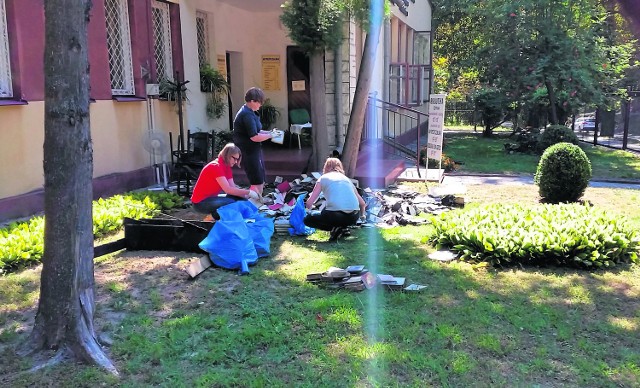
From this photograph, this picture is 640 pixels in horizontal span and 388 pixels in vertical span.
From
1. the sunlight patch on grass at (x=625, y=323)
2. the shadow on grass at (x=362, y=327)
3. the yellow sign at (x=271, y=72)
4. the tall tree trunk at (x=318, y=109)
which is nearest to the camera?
the shadow on grass at (x=362, y=327)

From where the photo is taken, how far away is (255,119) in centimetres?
Result: 682

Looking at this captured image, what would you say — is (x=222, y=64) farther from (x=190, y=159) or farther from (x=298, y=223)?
(x=298, y=223)

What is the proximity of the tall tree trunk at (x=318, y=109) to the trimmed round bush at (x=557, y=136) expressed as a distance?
787cm

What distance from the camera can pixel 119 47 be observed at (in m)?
8.54

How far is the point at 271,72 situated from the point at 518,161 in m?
6.66

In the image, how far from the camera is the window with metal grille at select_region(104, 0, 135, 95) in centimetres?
833

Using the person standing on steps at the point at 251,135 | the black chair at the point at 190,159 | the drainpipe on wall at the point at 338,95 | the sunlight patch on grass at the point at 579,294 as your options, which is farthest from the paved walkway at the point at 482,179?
the sunlight patch on grass at the point at 579,294

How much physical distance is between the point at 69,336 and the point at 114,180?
5.27 meters

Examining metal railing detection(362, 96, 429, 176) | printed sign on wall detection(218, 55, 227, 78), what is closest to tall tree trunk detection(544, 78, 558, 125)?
metal railing detection(362, 96, 429, 176)

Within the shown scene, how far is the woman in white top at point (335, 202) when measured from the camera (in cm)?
601

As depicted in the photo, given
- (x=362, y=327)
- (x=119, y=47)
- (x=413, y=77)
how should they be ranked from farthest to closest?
1. (x=413, y=77)
2. (x=119, y=47)
3. (x=362, y=327)

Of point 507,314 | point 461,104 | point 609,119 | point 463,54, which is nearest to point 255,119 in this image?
point 507,314

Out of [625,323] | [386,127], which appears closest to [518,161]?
[386,127]

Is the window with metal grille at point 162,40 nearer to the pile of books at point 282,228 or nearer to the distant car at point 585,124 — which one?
the pile of books at point 282,228
